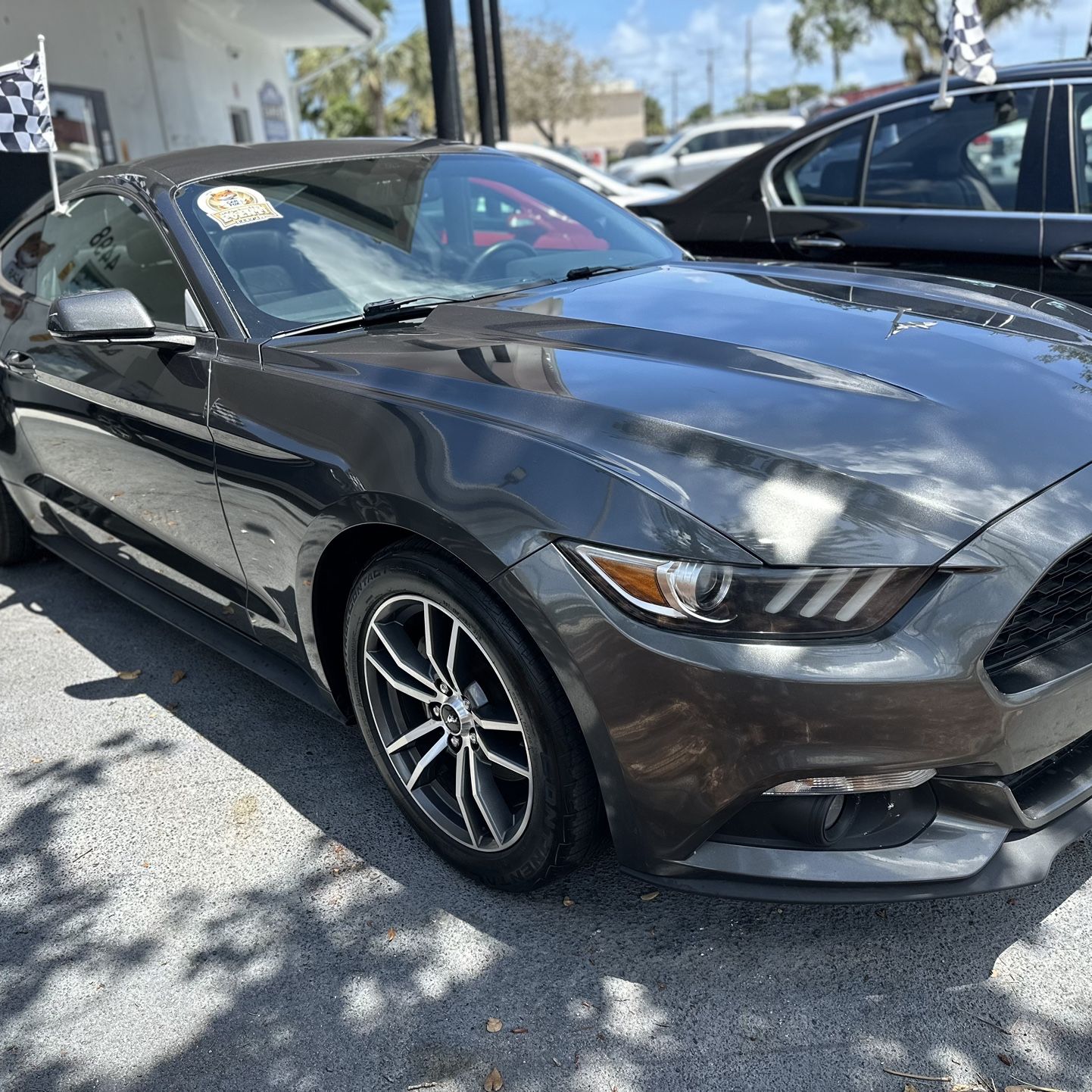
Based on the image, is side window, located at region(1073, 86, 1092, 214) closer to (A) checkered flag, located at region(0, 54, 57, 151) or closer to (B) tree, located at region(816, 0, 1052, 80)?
(A) checkered flag, located at region(0, 54, 57, 151)

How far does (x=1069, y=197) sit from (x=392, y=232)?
8.95ft

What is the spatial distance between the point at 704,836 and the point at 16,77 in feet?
13.4

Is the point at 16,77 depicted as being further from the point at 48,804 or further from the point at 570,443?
the point at 570,443

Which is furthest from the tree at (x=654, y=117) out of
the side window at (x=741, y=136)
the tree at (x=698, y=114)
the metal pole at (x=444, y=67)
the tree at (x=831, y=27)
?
the metal pole at (x=444, y=67)

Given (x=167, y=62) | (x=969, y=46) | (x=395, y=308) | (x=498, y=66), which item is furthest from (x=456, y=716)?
(x=498, y=66)

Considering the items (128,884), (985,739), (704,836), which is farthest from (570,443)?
(128,884)

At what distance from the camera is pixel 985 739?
1.80 m

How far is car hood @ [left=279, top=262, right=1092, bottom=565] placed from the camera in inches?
72.6

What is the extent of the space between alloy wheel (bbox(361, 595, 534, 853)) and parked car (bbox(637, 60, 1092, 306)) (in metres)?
3.09

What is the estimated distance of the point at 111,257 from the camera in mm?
3430

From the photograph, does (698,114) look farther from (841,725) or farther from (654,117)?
(841,725)

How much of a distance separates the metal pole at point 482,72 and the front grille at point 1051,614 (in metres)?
11.2

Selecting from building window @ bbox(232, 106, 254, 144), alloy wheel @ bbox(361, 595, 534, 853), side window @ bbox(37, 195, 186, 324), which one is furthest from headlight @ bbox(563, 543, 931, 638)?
building window @ bbox(232, 106, 254, 144)

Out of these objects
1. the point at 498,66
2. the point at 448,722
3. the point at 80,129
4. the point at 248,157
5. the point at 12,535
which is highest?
the point at 498,66
